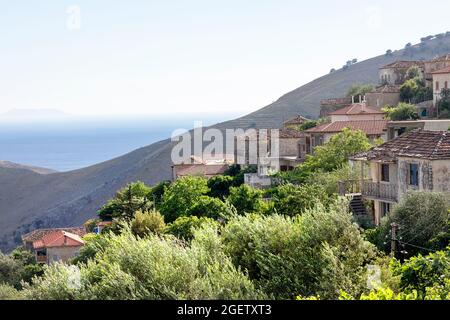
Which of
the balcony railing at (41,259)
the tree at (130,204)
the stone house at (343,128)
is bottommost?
the balcony railing at (41,259)

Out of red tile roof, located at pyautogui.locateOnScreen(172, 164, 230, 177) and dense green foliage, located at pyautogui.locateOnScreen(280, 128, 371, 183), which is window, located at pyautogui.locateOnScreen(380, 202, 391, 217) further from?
red tile roof, located at pyautogui.locateOnScreen(172, 164, 230, 177)

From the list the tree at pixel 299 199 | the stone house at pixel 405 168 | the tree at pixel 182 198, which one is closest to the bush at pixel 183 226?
the tree at pixel 299 199

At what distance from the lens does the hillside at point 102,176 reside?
386 feet

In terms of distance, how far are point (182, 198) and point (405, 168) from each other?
52.4ft

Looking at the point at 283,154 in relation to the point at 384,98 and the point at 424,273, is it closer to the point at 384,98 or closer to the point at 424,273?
the point at 384,98

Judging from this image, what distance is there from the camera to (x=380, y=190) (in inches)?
1214

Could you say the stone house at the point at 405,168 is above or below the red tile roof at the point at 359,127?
below

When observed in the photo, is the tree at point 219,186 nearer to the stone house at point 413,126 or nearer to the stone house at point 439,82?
the stone house at point 413,126

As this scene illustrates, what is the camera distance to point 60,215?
118 m

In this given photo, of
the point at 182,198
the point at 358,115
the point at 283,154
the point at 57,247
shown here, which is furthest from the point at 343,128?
the point at 57,247

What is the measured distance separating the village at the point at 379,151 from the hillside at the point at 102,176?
147 feet
